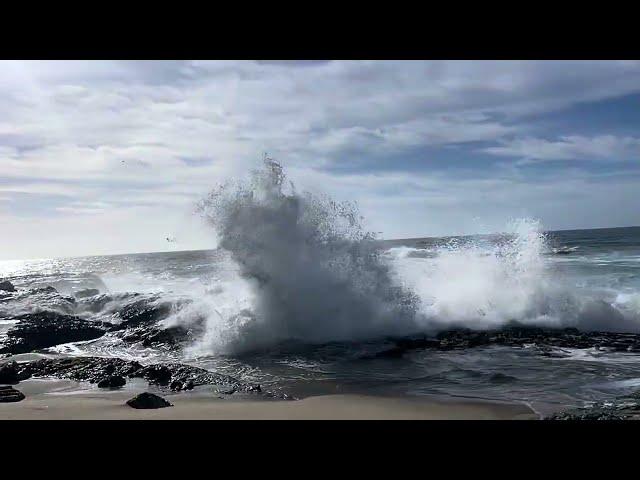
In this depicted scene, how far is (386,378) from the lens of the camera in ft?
27.1

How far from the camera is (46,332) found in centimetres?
1288

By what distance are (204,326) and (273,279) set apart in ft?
8.02

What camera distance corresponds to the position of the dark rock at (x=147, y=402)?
6.39m

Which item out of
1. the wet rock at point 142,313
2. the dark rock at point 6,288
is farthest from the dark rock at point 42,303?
the dark rock at point 6,288

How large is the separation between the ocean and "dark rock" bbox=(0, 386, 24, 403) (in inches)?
119

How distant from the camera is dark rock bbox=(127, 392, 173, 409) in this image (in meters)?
6.39

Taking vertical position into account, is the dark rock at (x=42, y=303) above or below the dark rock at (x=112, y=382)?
above

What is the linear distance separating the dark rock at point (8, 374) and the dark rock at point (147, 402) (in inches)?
136

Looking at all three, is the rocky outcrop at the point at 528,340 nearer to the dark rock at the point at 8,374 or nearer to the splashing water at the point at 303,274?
the splashing water at the point at 303,274

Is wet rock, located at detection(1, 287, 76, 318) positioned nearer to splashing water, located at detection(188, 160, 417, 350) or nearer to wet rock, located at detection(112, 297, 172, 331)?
wet rock, located at detection(112, 297, 172, 331)

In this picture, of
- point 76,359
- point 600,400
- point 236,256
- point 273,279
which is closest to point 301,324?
point 273,279

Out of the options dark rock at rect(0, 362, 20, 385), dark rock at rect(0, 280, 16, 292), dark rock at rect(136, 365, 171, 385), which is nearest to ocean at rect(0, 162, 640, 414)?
dark rock at rect(136, 365, 171, 385)
